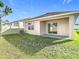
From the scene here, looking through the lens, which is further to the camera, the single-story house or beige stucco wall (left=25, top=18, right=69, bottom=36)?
the single-story house

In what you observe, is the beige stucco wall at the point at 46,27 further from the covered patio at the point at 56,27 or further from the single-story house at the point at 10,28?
the single-story house at the point at 10,28

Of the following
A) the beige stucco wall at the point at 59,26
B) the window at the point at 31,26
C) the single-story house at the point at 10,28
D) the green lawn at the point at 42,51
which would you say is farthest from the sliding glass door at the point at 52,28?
the single-story house at the point at 10,28

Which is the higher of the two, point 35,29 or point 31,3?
point 31,3

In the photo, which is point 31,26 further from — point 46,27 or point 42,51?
point 42,51

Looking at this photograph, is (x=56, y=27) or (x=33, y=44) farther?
(x=56, y=27)

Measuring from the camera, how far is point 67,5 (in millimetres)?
35781

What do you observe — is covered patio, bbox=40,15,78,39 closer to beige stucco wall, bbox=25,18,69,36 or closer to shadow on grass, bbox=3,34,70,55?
beige stucco wall, bbox=25,18,69,36

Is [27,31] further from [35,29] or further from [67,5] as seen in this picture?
[67,5]

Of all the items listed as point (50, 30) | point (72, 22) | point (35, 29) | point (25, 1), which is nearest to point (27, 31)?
point (35, 29)

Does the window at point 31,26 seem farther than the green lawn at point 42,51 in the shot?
Yes

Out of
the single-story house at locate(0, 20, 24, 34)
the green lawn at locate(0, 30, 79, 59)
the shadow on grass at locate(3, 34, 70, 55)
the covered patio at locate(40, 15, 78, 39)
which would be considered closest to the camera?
the green lawn at locate(0, 30, 79, 59)

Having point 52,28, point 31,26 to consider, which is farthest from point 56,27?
point 31,26

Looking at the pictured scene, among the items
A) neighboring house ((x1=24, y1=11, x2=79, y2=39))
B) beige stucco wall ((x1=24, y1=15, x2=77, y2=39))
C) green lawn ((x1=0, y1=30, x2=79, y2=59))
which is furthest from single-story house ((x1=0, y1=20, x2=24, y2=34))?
green lawn ((x1=0, y1=30, x2=79, y2=59))

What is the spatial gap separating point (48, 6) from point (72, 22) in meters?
22.4
